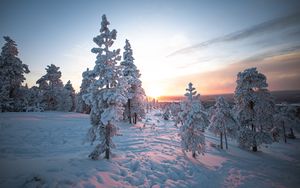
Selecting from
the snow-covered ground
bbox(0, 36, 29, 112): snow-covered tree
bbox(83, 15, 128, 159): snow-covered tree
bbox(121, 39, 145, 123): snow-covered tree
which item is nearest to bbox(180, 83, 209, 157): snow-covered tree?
the snow-covered ground

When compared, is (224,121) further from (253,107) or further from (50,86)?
(50,86)

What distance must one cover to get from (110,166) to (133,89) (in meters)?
24.6

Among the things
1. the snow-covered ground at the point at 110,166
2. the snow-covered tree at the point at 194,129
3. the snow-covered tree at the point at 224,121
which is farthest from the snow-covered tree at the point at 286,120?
the snow-covered tree at the point at 194,129

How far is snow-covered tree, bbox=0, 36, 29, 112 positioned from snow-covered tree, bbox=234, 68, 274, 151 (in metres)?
42.6

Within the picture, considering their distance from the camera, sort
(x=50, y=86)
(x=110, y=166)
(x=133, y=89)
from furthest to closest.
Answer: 1. (x=50, y=86)
2. (x=133, y=89)
3. (x=110, y=166)

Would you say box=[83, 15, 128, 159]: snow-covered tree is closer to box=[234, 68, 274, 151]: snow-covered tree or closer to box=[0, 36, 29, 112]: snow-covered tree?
box=[234, 68, 274, 151]: snow-covered tree

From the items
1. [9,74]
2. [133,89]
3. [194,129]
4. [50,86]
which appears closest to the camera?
[194,129]

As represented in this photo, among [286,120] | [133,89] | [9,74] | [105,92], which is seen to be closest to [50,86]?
[9,74]

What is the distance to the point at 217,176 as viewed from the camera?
15.6 metres

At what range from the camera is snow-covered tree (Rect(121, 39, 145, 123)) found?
36312 millimetres

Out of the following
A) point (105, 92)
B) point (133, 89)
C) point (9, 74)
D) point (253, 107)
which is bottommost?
point (253, 107)

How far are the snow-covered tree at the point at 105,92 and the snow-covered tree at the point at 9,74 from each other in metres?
30.8

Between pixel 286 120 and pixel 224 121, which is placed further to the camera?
pixel 286 120

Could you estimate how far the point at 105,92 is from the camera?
44.4ft
